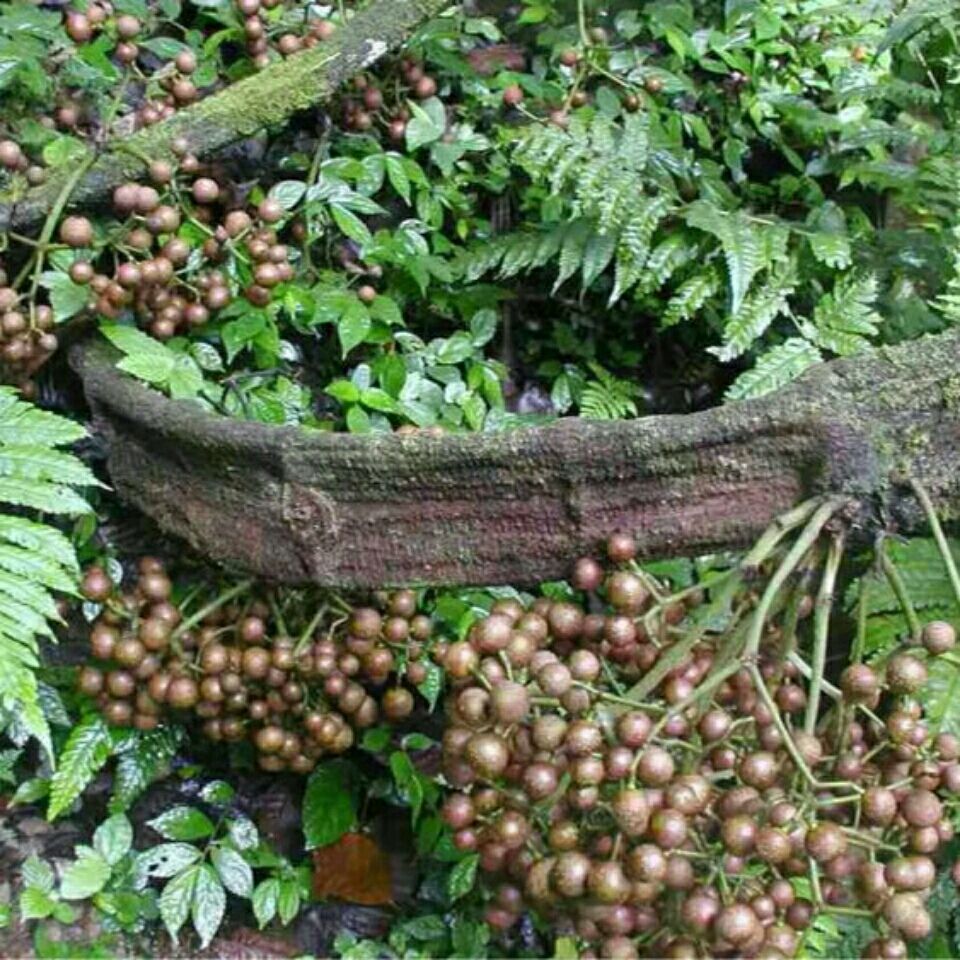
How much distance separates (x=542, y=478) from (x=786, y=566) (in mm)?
400

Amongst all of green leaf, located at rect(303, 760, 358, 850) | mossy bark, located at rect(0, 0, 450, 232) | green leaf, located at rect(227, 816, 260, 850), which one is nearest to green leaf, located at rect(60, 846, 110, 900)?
green leaf, located at rect(227, 816, 260, 850)

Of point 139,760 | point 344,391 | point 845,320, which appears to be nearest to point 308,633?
point 139,760

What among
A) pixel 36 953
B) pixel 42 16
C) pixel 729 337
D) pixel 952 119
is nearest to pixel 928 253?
pixel 952 119

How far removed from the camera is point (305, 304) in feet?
7.57

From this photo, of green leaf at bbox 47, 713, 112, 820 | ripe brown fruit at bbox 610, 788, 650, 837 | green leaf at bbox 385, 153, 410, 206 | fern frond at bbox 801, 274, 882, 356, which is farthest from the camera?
green leaf at bbox 385, 153, 410, 206

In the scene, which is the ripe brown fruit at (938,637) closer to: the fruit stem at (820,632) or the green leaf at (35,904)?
the fruit stem at (820,632)

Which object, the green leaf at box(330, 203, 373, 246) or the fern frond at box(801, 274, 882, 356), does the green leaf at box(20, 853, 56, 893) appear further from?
the fern frond at box(801, 274, 882, 356)

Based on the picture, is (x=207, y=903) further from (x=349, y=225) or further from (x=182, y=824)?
(x=349, y=225)

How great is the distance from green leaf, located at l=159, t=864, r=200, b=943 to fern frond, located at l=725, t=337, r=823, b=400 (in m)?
1.24

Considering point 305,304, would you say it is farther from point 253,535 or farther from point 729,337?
point 729,337

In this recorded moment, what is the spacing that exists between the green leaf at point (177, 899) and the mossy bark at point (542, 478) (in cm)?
60

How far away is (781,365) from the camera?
211 cm

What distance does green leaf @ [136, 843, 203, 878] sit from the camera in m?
2.08

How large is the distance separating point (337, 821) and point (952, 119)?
5.93ft
